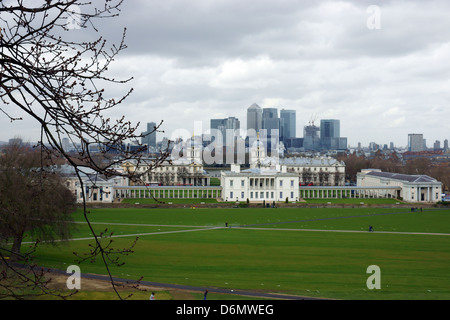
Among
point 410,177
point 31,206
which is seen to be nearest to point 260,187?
point 410,177

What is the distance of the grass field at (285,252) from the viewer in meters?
23.4

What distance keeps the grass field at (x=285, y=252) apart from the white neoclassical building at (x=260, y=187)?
76.2 ft

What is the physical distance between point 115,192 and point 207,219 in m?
33.0

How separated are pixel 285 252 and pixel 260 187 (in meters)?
48.3

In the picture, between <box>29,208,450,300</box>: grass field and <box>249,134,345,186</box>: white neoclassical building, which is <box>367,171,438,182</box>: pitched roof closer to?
<box>249,134,345,186</box>: white neoclassical building

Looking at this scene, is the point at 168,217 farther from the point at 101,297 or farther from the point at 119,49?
the point at 119,49

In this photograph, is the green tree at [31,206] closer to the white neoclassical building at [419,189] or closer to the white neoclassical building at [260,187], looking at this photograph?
the white neoclassical building at [260,187]

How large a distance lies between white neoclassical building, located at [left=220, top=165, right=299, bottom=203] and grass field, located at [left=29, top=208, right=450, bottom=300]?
76.2ft

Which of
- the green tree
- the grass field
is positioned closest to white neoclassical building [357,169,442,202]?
the grass field

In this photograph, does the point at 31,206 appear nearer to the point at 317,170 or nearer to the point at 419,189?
the point at 419,189

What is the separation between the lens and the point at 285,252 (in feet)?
107

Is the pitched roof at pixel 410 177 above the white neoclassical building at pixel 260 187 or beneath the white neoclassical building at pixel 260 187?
above

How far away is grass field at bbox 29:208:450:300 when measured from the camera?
23375mm

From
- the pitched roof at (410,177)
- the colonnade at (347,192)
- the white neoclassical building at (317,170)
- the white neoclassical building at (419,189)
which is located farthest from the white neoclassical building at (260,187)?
the white neoclassical building at (317,170)
